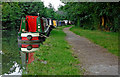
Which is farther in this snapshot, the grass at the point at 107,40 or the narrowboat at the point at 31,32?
the narrowboat at the point at 31,32

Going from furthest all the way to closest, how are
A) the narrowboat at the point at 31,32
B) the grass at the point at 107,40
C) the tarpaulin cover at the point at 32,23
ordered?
the tarpaulin cover at the point at 32,23 → the narrowboat at the point at 31,32 → the grass at the point at 107,40

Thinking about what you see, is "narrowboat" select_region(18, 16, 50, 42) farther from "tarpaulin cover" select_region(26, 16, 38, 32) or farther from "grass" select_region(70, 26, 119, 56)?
"grass" select_region(70, 26, 119, 56)

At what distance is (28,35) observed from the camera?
45.1ft

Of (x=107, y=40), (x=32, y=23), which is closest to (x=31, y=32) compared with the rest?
(x=32, y=23)

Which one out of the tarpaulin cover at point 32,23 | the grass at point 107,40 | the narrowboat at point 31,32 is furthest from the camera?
the tarpaulin cover at point 32,23

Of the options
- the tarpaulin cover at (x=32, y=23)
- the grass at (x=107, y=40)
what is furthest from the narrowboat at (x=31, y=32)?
the grass at (x=107, y=40)

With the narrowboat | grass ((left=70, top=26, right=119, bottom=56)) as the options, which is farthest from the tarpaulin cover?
grass ((left=70, top=26, right=119, bottom=56))

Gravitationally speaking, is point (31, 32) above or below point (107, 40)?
above

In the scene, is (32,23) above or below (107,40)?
above

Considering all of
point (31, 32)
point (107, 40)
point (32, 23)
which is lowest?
point (107, 40)

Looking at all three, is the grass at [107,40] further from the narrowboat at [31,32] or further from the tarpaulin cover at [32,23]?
the tarpaulin cover at [32,23]

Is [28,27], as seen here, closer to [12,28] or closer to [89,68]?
[89,68]

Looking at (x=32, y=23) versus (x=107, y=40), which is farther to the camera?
(x=32, y=23)

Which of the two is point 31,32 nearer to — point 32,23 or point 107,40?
point 32,23
